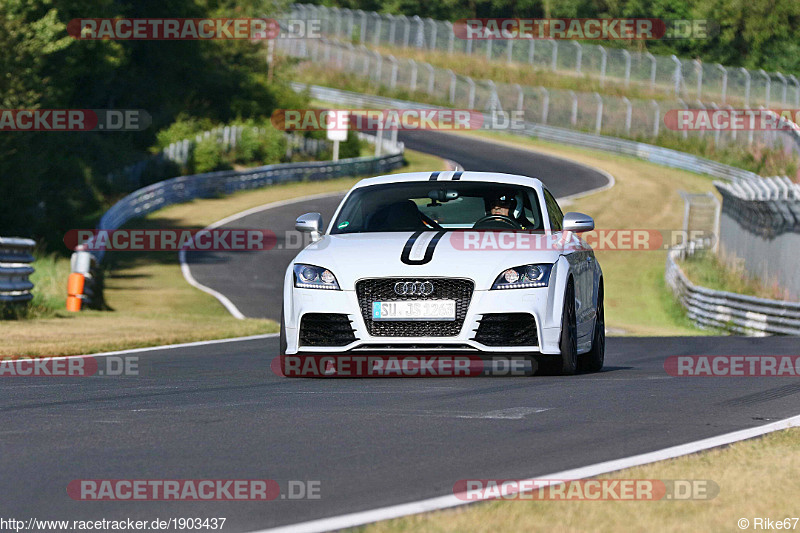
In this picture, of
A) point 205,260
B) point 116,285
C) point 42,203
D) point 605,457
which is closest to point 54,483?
point 605,457

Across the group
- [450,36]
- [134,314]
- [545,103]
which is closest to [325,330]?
[134,314]

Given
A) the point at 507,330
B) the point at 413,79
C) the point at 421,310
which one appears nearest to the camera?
the point at 421,310

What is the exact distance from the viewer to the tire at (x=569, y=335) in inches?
391

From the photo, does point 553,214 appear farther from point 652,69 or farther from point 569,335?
point 652,69

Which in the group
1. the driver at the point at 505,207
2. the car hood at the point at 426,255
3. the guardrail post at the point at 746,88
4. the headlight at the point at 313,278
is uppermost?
the driver at the point at 505,207

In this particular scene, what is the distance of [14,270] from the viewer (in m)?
18.0

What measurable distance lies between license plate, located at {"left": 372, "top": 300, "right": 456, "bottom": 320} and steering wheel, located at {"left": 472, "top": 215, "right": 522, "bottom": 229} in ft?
3.92

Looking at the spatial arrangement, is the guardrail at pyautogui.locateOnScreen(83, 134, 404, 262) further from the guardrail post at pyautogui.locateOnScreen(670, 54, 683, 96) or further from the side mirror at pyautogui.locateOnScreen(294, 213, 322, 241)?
the side mirror at pyautogui.locateOnScreen(294, 213, 322, 241)

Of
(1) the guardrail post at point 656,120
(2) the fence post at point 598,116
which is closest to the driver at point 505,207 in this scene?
(1) the guardrail post at point 656,120

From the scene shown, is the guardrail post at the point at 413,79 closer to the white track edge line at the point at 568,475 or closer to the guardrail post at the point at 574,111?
the guardrail post at the point at 574,111

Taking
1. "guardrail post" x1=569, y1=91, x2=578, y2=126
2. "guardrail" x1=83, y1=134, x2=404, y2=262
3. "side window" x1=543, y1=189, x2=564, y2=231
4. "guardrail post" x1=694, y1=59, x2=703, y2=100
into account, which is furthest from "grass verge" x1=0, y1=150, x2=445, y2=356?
"guardrail post" x1=694, y1=59, x2=703, y2=100

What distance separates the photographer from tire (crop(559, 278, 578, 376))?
9.92 meters

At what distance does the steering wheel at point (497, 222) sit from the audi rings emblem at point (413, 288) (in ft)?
3.85

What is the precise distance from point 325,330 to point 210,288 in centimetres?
1788
